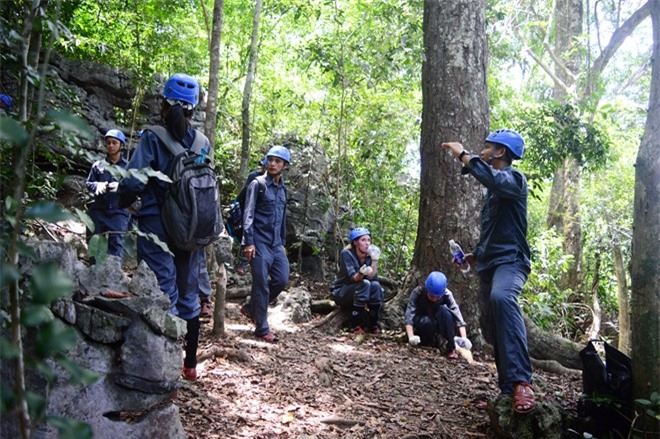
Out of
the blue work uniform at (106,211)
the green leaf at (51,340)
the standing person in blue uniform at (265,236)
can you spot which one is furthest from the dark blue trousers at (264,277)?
the green leaf at (51,340)

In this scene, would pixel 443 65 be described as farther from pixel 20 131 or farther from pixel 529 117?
pixel 20 131

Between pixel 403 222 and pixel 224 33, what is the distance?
7019 millimetres

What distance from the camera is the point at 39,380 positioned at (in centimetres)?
254

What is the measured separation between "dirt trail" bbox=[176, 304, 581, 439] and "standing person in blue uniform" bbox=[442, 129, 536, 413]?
0.51m

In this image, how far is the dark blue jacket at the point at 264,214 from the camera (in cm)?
616

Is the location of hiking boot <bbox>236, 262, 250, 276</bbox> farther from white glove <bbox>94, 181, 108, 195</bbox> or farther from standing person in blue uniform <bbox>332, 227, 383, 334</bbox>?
white glove <bbox>94, 181, 108, 195</bbox>

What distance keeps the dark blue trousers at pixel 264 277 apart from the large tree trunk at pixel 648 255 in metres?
3.72

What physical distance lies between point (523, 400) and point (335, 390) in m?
1.63

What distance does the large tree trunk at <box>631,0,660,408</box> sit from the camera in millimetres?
3557

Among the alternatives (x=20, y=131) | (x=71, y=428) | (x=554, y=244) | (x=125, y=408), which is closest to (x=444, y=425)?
(x=125, y=408)

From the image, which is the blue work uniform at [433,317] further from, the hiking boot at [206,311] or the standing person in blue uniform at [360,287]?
the hiking boot at [206,311]

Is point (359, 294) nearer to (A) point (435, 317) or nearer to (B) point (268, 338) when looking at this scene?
(A) point (435, 317)

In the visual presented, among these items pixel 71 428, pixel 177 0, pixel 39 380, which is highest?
pixel 177 0

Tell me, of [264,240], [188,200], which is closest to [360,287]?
[264,240]
